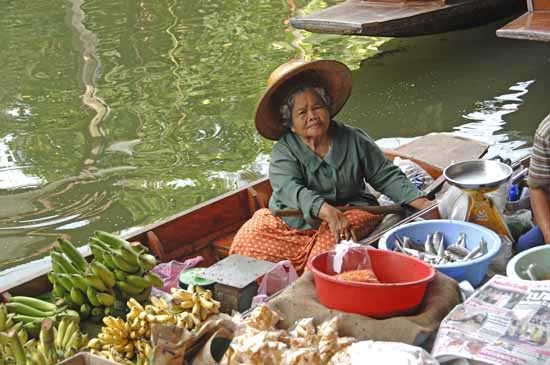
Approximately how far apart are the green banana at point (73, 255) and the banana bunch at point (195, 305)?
0.73m

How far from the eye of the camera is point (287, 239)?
12.5ft

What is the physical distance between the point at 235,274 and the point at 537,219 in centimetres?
121

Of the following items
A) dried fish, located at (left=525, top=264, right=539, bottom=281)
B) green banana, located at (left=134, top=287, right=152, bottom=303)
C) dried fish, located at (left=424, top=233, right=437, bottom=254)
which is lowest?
green banana, located at (left=134, top=287, right=152, bottom=303)

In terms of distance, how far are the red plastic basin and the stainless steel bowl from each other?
759 mm

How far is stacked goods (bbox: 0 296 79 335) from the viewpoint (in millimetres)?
3023

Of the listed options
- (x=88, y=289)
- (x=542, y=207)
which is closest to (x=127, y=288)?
(x=88, y=289)

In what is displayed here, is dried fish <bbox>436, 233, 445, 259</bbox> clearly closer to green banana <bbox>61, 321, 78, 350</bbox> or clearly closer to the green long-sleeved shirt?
the green long-sleeved shirt

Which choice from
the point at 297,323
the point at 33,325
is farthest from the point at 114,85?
the point at 297,323

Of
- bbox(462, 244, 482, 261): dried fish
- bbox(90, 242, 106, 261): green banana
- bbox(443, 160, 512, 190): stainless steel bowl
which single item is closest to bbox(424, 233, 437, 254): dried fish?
bbox(462, 244, 482, 261): dried fish

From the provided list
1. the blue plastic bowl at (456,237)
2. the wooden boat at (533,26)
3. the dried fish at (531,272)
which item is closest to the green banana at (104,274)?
the blue plastic bowl at (456,237)

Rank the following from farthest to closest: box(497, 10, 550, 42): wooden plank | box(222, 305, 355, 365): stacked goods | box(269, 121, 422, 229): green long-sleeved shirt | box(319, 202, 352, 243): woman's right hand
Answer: box(497, 10, 550, 42): wooden plank → box(269, 121, 422, 229): green long-sleeved shirt → box(319, 202, 352, 243): woman's right hand → box(222, 305, 355, 365): stacked goods

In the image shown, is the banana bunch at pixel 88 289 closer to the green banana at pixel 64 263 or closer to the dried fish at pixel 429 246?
the green banana at pixel 64 263

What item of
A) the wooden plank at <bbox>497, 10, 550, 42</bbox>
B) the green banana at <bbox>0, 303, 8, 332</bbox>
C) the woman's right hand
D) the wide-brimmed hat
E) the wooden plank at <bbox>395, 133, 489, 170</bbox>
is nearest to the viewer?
the green banana at <bbox>0, 303, 8, 332</bbox>

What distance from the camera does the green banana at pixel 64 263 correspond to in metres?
3.25
